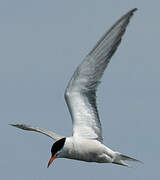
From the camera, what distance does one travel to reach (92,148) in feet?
44.7

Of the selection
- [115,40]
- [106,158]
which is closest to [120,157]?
[106,158]

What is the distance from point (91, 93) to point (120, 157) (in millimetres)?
1304

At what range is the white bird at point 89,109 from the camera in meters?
13.4

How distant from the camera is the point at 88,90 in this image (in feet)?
45.4

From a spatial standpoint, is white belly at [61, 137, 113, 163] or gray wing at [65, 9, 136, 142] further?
gray wing at [65, 9, 136, 142]

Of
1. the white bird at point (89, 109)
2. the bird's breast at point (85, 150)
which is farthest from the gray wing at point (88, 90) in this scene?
the bird's breast at point (85, 150)

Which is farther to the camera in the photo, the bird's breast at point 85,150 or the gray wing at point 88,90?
the gray wing at point 88,90

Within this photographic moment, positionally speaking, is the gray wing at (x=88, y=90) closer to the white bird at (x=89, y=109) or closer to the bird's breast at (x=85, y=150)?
the white bird at (x=89, y=109)

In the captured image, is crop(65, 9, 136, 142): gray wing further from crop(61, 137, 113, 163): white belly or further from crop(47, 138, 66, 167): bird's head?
crop(47, 138, 66, 167): bird's head

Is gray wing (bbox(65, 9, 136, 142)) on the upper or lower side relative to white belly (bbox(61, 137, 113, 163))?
upper

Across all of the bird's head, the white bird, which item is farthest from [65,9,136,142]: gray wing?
the bird's head

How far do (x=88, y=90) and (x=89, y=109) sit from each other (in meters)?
0.36

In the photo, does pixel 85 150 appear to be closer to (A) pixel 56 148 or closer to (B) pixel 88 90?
(A) pixel 56 148

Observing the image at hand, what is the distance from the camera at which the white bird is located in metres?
13.4
